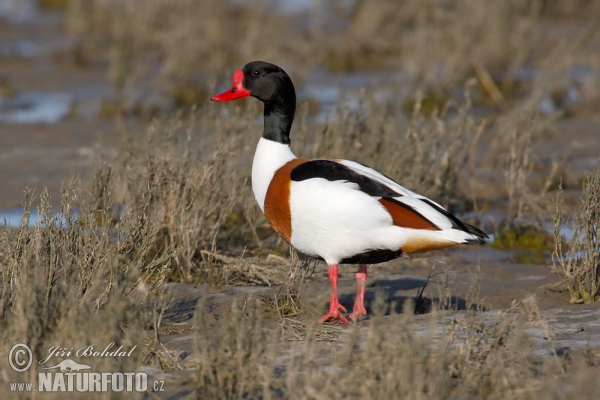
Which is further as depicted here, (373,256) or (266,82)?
(266,82)

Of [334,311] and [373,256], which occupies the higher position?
[373,256]

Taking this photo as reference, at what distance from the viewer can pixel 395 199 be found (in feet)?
15.9

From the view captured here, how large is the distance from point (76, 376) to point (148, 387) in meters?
0.35

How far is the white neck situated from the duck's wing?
0.32 m

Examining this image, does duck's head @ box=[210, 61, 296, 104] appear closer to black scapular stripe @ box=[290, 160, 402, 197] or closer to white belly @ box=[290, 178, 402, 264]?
black scapular stripe @ box=[290, 160, 402, 197]

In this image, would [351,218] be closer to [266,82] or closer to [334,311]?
[334,311]

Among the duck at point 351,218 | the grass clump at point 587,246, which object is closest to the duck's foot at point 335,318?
the duck at point 351,218

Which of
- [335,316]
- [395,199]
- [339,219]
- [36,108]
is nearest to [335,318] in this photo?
[335,316]

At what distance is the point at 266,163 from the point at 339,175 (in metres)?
0.68

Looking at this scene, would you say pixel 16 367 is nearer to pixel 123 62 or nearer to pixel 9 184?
pixel 9 184

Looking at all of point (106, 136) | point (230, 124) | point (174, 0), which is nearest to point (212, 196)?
point (230, 124)

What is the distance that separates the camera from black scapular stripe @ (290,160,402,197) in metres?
4.87

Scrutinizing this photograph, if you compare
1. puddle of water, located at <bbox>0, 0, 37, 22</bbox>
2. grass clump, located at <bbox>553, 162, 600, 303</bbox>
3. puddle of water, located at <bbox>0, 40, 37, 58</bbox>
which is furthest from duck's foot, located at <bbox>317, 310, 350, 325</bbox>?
puddle of water, located at <bbox>0, 0, 37, 22</bbox>

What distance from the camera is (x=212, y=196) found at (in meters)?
6.35
